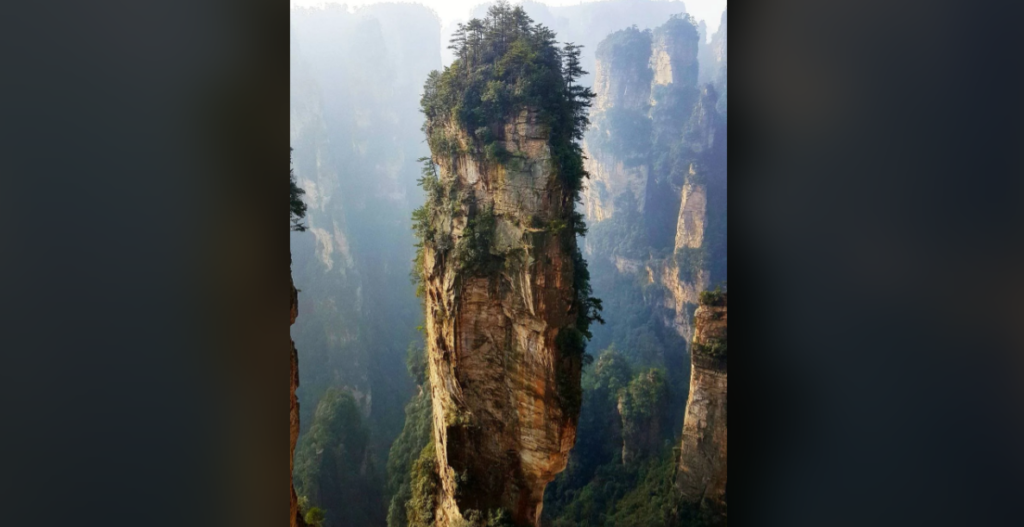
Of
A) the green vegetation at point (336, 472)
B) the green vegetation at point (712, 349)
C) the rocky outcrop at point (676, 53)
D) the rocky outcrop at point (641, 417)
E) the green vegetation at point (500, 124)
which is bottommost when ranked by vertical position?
the green vegetation at point (336, 472)

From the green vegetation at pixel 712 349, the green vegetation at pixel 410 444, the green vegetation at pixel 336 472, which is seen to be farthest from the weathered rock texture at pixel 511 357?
the green vegetation at pixel 336 472

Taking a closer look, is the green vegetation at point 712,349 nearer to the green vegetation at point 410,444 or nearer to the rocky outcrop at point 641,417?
the rocky outcrop at point 641,417

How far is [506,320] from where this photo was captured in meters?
7.40

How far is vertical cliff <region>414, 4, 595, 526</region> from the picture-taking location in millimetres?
7285

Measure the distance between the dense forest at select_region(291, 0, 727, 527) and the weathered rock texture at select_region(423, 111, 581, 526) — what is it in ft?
0.35

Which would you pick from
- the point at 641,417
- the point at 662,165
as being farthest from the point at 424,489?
the point at 662,165

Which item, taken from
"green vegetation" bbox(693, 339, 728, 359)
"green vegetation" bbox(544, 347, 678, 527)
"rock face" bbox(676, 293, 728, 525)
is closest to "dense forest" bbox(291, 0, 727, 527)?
"green vegetation" bbox(544, 347, 678, 527)

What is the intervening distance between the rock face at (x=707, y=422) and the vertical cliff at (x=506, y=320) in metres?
1.52

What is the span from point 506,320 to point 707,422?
3.15m

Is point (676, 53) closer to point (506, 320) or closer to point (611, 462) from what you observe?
point (506, 320)

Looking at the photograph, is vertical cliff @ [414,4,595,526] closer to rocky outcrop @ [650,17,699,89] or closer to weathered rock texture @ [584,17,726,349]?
weathered rock texture @ [584,17,726,349]

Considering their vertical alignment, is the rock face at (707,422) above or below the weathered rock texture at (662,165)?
below

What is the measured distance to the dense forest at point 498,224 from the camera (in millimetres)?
7898
